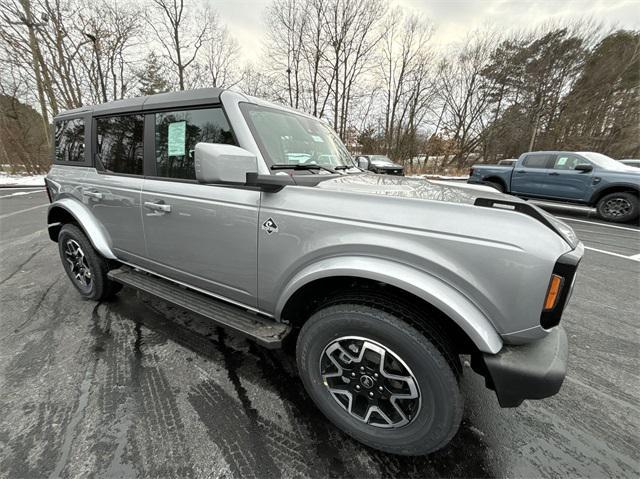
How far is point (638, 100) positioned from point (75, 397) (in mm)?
34879

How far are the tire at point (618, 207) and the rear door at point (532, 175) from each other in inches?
56.2

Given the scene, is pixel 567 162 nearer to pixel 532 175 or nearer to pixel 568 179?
pixel 568 179

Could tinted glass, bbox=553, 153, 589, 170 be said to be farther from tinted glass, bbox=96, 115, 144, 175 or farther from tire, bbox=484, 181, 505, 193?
tinted glass, bbox=96, 115, 144, 175

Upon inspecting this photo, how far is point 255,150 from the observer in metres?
1.78

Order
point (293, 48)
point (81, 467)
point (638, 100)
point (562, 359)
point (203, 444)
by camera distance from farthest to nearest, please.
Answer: point (293, 48) → point (638, 100) → point (203, 444) → point (81, 467) → point (562, 359)

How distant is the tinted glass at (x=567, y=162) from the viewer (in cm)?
791

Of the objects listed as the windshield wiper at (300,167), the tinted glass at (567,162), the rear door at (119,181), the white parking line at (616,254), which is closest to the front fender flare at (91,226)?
the rear door at (119,181)

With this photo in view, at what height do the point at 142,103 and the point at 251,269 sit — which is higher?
the point at 142,103

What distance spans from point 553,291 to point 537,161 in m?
10.1

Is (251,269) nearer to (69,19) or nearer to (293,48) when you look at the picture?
(69,19)

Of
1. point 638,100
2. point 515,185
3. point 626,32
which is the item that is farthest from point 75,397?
point 626,32

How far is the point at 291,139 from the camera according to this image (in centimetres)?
213

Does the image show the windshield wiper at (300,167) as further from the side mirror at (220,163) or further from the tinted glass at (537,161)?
the tinted glass at (537,161)

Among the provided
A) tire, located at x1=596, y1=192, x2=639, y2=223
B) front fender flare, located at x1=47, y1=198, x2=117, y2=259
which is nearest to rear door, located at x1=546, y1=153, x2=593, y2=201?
tire, located at x1=596, y1=192, x2=639, y2=223
